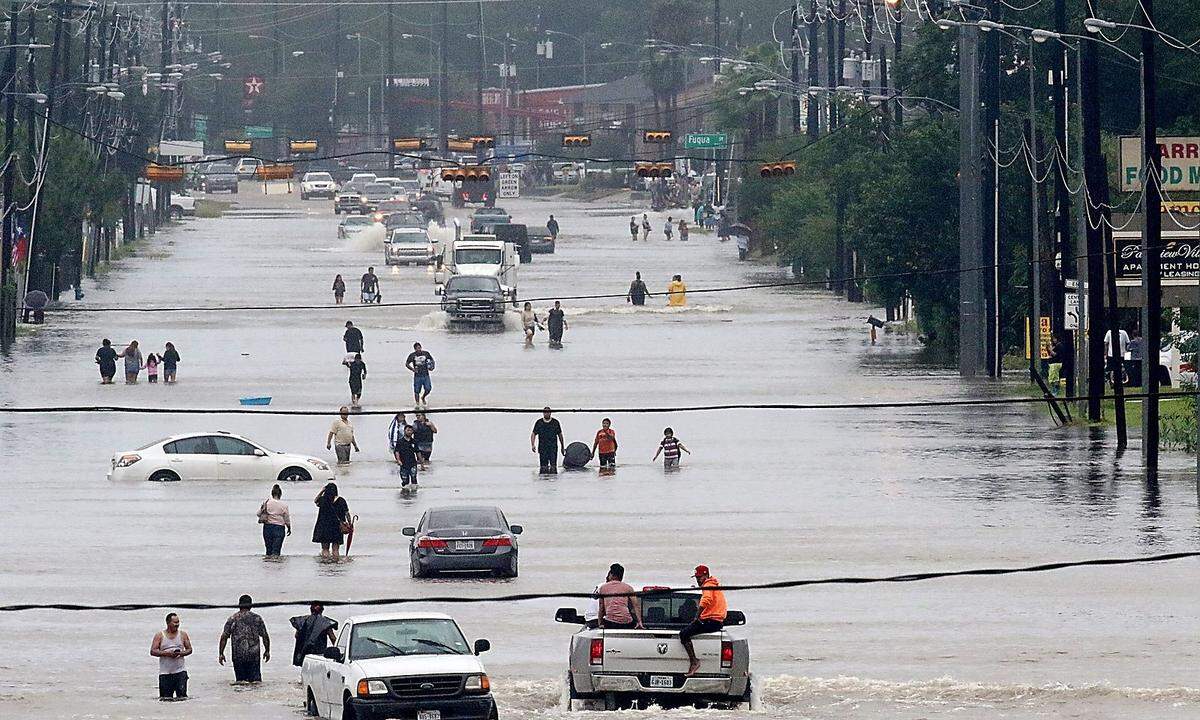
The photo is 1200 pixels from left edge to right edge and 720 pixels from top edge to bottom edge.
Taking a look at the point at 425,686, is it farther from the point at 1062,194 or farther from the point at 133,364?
the point at 133,364

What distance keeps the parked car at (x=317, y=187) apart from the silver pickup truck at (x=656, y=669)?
138 m

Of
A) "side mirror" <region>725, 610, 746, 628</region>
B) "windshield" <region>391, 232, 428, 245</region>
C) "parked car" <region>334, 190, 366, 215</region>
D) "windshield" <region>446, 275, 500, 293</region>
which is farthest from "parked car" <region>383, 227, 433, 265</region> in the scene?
"side mirror" <region>725, 610, 746, 628</region>

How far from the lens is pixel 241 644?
2430 cm

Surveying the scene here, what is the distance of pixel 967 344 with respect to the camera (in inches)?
2347

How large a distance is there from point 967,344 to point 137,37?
89.6 meters

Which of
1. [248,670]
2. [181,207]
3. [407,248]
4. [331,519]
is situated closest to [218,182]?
[181,207]

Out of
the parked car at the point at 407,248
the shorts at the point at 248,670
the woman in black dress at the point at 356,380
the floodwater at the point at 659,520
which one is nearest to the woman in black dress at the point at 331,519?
the floodwater at the point at 659,520

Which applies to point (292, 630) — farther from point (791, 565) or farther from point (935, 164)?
point (935, 164)

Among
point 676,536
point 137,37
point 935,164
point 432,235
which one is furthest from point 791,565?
point 137,37

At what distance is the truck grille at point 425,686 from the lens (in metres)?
21.2

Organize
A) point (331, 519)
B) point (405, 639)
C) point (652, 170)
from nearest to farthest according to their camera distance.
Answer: point (405, 639)
point (331, 519)
point (652, 170)

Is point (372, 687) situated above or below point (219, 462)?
below

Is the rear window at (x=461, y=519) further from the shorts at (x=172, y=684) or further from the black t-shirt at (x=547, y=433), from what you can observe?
the black t-shirt at (x=547, y=433)

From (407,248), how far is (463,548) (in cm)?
7267
